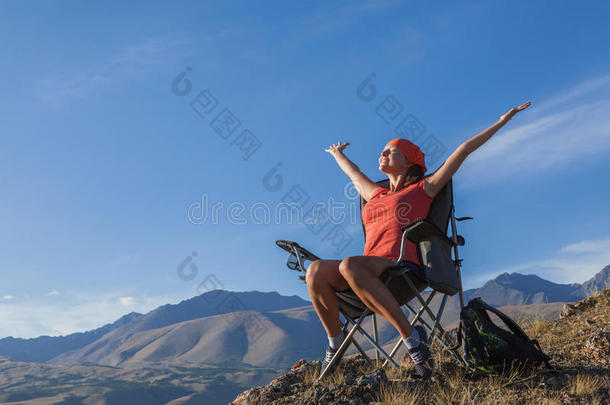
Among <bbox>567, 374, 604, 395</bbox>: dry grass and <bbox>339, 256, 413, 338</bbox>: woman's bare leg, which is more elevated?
<bbox>339, 256, 413, 338</bbox>: woman's bare leg

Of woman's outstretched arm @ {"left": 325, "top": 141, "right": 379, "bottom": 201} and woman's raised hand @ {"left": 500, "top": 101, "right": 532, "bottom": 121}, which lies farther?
woman's outstretched arm @ {"left": 325, "top": 141, "right": 379, "bottom": 201}

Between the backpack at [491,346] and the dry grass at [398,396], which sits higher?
the dry grass at [398,396]

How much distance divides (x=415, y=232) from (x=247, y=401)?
59.2 inches

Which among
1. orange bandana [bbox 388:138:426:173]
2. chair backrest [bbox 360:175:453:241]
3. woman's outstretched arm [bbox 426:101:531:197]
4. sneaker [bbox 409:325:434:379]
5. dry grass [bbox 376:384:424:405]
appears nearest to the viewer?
dry grass [bbox 376:384:424:405]

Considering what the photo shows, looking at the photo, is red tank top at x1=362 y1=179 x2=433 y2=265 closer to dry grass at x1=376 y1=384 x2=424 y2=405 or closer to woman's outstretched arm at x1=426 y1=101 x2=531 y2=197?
woman's outstretched arm at x1=426 y1=101 x2=531 y2=197

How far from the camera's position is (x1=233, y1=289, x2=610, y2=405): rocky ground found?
261cm

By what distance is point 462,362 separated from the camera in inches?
125

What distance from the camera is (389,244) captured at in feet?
10.7

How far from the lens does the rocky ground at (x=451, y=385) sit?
2.61 meters

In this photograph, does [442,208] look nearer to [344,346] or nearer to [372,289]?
[372,289]

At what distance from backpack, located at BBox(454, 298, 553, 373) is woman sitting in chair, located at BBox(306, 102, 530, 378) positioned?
0.93 ft

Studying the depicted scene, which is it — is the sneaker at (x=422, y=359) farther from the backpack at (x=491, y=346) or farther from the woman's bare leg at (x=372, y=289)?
the backpack at (x=491, y=346)

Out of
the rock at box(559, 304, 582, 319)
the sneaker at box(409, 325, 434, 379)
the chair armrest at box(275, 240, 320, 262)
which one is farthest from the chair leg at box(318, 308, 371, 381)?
the rock at box(559, 304, 582, 319)

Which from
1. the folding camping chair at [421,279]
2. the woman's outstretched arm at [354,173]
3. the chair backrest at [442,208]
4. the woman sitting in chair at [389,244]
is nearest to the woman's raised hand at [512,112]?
the woman sitting in chair at [389,244]
